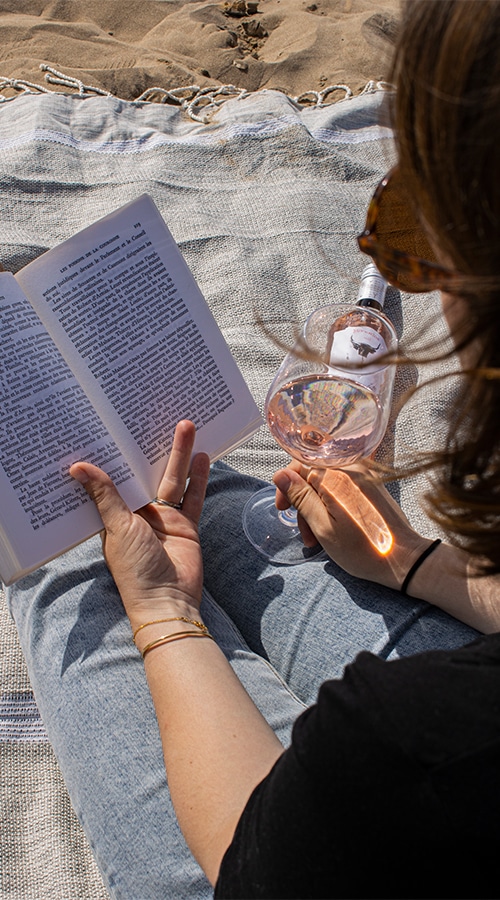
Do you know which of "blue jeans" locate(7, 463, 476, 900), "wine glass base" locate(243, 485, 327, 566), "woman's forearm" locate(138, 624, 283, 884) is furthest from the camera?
"wine glass base" locate(243, 485, 327, 566)

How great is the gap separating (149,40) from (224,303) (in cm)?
166

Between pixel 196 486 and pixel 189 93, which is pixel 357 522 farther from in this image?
pixel 189 93

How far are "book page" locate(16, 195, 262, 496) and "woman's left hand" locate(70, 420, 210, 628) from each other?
39mm

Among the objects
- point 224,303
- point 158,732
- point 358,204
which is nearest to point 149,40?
point 358,204

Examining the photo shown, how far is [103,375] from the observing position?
1093 mm

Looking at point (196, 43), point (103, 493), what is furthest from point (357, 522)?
point (196, 43)

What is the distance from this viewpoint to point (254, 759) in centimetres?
80

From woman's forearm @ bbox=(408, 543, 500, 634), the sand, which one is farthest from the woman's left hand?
the sand

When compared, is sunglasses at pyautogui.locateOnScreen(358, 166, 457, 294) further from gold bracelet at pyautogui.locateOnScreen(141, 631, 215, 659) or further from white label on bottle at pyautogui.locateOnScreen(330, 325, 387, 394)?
gold bracelet at pyautogui.locateOnScreen(141, 631, 215, 659)

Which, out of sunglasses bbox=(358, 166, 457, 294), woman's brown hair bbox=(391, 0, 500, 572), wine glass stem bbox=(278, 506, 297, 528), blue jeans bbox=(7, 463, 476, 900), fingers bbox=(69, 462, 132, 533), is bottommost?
wine glass stem bbox=(278, 506, 297, 528)

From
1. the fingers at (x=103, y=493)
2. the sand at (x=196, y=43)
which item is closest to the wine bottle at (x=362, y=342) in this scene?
the fingers at (x=103, y=493)

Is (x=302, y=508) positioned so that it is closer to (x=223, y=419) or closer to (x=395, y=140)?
(x=223, y=419)

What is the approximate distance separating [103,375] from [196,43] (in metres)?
2.17

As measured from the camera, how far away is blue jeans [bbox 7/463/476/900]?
0.88m
